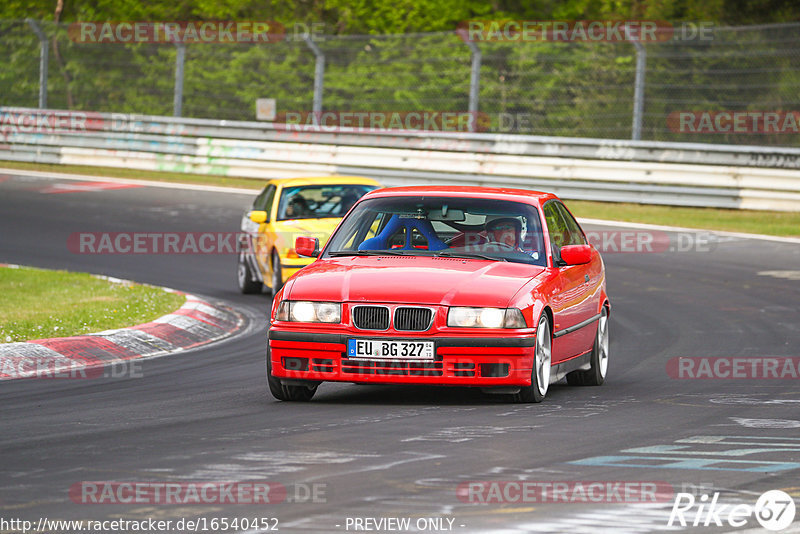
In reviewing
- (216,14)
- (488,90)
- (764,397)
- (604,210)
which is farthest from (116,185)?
(764,397)

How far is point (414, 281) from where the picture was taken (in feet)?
27.8

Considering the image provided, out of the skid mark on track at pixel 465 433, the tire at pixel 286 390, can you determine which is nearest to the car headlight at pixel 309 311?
the tire at pixel 286 390

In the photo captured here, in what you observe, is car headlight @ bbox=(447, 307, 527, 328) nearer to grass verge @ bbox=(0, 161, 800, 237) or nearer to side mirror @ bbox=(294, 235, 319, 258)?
side mirror @ bbox=(294, 235, 319, 258)

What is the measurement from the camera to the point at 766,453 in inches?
267

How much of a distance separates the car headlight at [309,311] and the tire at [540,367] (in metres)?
1.20

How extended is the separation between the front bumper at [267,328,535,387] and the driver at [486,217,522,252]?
1156mm

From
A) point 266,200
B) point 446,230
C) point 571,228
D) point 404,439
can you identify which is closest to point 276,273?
point 266,200

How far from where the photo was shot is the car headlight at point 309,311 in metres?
8.40

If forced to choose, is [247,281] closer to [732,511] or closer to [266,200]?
[266,200]

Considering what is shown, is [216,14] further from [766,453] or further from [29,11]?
[766,453]

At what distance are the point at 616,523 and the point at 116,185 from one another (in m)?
24.0

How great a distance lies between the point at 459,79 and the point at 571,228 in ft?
53.8

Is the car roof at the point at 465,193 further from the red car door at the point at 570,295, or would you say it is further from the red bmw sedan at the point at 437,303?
the red car door at the point at 570,295

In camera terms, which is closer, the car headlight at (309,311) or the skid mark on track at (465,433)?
the skid mark on track at (465,433)
